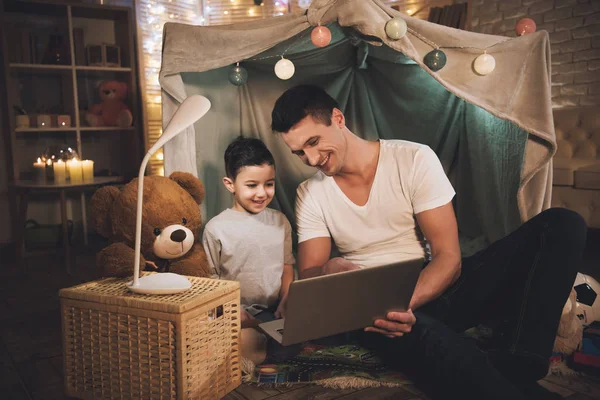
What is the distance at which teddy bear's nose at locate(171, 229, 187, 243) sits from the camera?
1.37 metres

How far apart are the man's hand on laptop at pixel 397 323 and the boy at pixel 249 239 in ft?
1.63

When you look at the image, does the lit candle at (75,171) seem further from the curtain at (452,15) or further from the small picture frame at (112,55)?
the curtain at (452,15)

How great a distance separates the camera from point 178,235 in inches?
54.2

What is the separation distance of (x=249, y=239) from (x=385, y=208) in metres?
0.50

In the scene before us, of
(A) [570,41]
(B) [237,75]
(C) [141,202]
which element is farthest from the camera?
(A) [570,41]

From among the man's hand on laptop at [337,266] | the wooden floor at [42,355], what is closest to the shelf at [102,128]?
the wooden floor at [42,355]

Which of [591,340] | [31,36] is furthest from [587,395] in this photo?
[31,36]

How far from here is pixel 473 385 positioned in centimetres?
105

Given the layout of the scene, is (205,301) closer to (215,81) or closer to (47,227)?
(215,81)

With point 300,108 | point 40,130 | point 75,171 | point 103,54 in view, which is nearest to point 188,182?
point 300,108

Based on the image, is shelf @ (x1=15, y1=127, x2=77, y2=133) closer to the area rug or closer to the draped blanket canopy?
the draped blanket canopy

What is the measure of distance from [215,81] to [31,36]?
2.05 metres

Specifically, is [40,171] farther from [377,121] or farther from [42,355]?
[377,121]

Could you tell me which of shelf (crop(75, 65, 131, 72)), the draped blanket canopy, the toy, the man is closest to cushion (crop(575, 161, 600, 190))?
the draped blanket canopy
